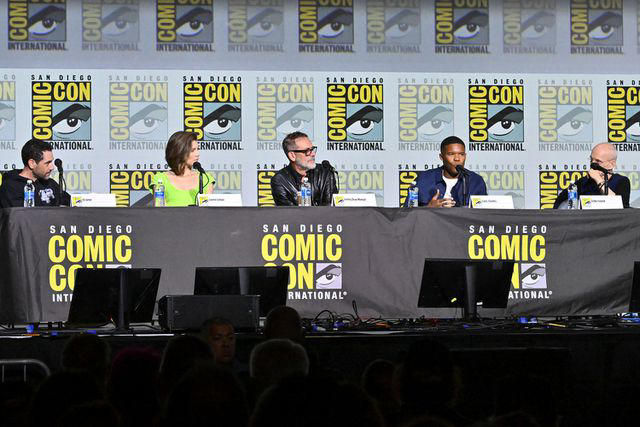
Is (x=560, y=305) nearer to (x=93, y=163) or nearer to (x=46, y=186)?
(x=46, y=186)

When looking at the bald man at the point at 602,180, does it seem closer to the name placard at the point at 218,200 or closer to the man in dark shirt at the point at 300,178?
the man in dark shirt at the point at 300,178

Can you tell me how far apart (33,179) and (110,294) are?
84.8 inches

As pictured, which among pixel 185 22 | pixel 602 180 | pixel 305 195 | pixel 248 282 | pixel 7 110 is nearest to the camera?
pixel 248 282

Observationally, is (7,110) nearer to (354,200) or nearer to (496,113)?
(354,200)

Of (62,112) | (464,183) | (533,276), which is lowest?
(533,276)

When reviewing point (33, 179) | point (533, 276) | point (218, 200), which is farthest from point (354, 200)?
point (33, 179)

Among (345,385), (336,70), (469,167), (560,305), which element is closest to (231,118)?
(336,70)

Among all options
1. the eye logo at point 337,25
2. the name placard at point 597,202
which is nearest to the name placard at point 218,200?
the name placard at point 597,202

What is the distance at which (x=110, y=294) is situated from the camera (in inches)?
246

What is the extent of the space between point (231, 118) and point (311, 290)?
3423mm

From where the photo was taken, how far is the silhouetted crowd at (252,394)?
2.17 meters

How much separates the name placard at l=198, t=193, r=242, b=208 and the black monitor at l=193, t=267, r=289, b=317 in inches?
30.9

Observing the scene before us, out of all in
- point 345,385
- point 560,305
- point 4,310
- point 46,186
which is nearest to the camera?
point 345,385

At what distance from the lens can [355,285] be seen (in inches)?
274
